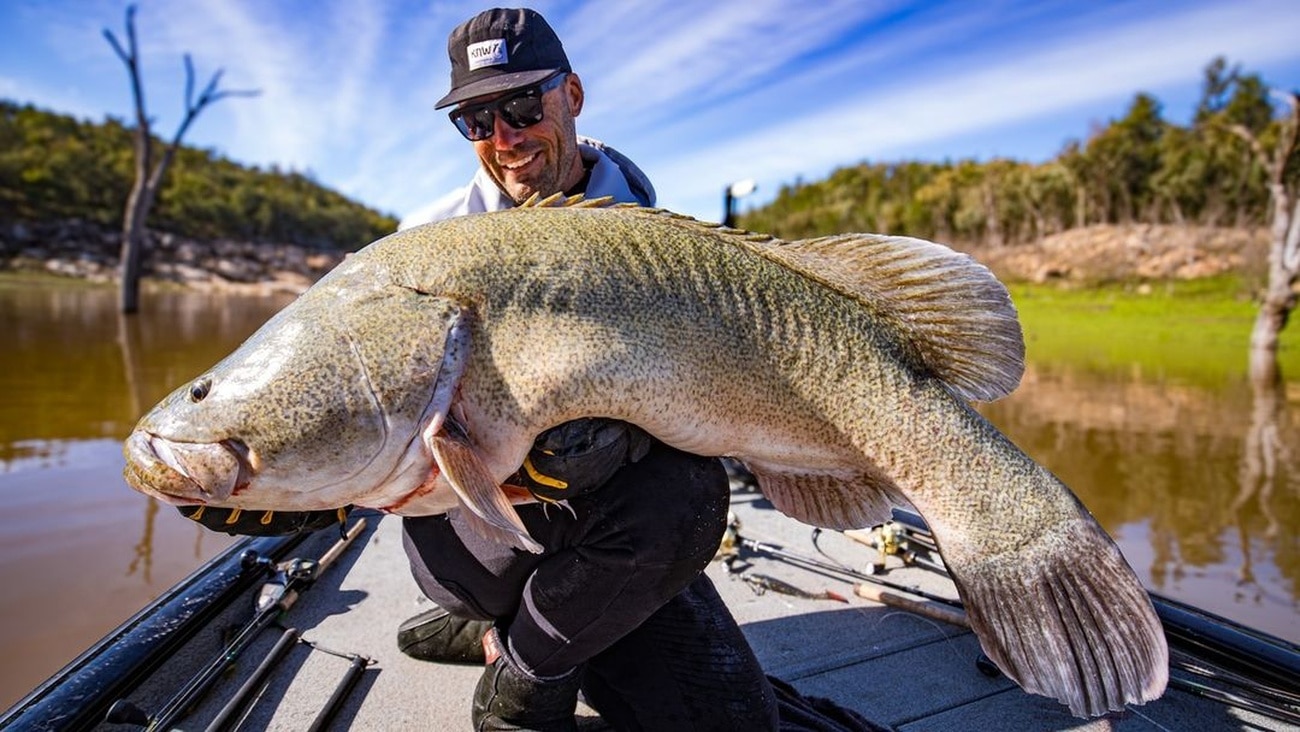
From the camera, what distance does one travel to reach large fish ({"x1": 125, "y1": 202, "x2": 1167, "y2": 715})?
1.66m

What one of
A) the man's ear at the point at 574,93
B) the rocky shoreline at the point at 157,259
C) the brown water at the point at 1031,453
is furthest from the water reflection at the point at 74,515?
the rocky shoreline at the point at 157,259

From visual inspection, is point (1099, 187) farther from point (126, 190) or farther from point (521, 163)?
point (126, 190)

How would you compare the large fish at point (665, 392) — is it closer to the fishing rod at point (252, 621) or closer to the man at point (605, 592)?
the man at point (605, 592)

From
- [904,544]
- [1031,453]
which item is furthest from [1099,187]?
[904,544]

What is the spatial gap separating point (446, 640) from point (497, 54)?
2.00 metres

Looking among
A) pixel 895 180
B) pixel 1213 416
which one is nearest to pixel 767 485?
pixel 1213 416

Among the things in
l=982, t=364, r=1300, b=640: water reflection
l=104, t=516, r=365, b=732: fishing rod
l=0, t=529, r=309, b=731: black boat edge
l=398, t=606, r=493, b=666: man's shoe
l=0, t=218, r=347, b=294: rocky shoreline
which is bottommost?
l=982, t=364, r=1300, b=640: water reflection

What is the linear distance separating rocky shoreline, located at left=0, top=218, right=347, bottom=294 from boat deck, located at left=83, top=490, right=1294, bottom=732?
41.1 m

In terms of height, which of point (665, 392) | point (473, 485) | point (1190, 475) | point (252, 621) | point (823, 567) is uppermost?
point (665, 392)

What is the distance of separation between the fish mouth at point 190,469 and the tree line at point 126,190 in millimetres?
48414

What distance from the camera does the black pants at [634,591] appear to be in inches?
79.7

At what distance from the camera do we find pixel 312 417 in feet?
5.38

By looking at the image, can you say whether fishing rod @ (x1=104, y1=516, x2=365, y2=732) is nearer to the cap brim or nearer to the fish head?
the fish head

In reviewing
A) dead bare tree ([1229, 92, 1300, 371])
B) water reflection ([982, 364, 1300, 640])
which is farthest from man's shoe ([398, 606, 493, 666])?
dead bare tree ([1229, 92, 1300, 371])
